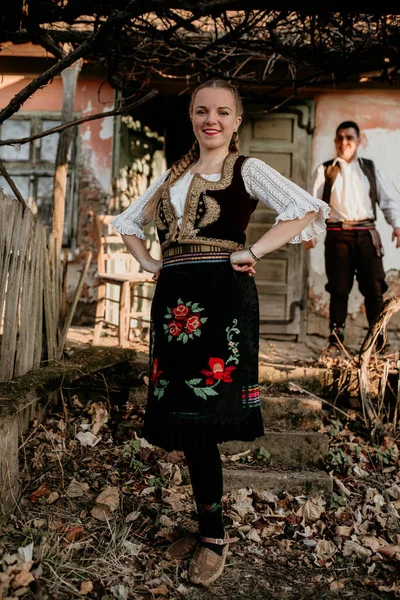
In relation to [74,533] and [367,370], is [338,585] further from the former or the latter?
[367,370]

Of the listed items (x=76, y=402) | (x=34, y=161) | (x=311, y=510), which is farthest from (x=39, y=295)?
(x=34, y=161)

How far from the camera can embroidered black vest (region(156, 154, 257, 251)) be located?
2.20 meters

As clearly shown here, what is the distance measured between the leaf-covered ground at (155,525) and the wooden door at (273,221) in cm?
293

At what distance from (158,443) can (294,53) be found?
3.37 metres

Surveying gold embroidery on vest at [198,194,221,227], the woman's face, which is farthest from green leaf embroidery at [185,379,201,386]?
the woman's face

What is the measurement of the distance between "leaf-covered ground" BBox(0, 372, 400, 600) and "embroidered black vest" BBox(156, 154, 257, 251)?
1445 millimetres

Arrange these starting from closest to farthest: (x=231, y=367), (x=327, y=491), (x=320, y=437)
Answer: (x=231, y=367) < (x=327, y=491) < (x=320, y=437)

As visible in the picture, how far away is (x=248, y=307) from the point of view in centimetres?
224

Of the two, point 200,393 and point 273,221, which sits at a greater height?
point 273,221

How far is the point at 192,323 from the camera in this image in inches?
85.9

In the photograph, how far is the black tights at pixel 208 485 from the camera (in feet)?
7.55

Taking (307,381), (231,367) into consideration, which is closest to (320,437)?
(307,381)

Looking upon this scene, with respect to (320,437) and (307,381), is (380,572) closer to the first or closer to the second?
(320,437)

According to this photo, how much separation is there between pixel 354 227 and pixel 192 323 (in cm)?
290
